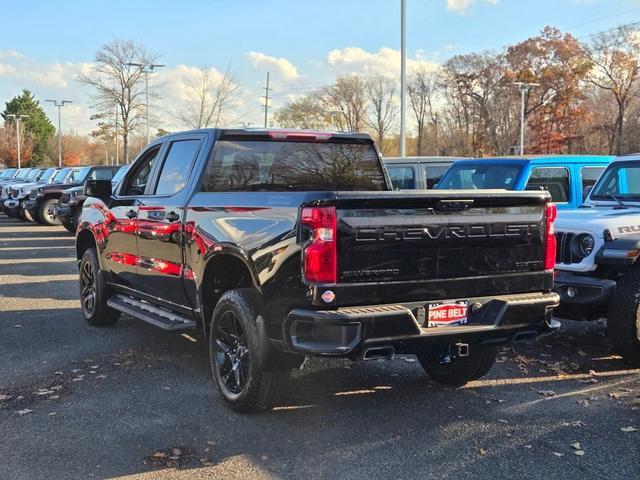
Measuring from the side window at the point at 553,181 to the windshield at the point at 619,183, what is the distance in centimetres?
93

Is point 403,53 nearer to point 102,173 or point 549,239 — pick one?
point 102,173

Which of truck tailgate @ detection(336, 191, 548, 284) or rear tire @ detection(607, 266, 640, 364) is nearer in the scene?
truck tailgate @ detection(336, 191, 548, 284)

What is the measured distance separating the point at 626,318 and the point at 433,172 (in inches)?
266

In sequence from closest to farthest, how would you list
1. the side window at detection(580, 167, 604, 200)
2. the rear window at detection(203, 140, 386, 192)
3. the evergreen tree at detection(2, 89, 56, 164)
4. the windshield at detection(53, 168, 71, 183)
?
the rear window at detection(203, 140, 386, 192)
the side window at detection(580, 167, 604, 200)
the windshield at detection(53, 168, 71, 183)
the evergreen tree at detection(2, 89, 56, 164)

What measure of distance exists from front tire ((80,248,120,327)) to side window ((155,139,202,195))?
1.66m

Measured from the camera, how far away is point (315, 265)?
12.4 ft

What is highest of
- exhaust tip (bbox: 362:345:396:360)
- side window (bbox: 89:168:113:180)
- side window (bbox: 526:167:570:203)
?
side window (bbox: 89:168:113:180)

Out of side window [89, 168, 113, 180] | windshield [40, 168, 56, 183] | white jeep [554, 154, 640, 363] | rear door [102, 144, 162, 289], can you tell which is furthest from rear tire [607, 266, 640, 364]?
windshield [40, 168, 56, 183]

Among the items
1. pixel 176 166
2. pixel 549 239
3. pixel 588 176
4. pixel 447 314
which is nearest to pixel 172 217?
pixel 176 166

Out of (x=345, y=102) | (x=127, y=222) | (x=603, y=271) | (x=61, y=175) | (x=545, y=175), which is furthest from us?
(x=345, y=102)

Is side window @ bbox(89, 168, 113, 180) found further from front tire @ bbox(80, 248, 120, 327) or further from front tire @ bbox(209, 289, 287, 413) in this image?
front tire @ bbox(209, 289, 287, 413)

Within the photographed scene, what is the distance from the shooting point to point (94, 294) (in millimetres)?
7145

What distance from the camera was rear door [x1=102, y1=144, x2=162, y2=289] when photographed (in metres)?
6.19

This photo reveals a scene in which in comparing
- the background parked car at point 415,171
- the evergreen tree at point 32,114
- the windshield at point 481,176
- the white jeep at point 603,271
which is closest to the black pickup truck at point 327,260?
the white jeep at point 603,271
